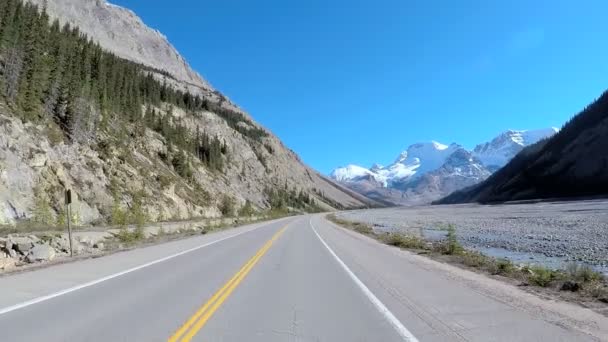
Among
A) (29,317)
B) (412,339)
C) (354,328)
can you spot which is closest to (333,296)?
(354,328)

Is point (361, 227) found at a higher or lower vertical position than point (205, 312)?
lower

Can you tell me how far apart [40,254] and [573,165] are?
5155 inches

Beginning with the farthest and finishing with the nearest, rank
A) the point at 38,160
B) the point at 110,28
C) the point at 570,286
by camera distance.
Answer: the point at 110,28
the point at 38,160
the point at 570,286

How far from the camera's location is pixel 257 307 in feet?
27.7

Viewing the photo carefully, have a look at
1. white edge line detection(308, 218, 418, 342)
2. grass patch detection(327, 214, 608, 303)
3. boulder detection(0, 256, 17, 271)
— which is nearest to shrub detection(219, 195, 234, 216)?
boulder detection(0, 256, 17, 271)

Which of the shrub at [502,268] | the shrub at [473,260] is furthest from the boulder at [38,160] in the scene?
the shrub at [502,268]

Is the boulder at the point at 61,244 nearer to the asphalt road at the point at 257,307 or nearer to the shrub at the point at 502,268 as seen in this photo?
the asphalt road at the point at 257,307

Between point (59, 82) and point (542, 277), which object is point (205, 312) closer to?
point (542, 277)

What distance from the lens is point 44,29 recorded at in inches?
2261

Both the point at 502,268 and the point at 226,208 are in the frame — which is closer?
the point at 502,268

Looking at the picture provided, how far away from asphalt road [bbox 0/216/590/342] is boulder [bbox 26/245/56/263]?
4.18 meters

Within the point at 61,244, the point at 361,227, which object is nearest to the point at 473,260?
the point at 61,244

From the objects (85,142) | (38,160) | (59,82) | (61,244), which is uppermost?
(59,82)

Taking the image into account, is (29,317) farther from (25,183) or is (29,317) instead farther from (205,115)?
(205,115)
